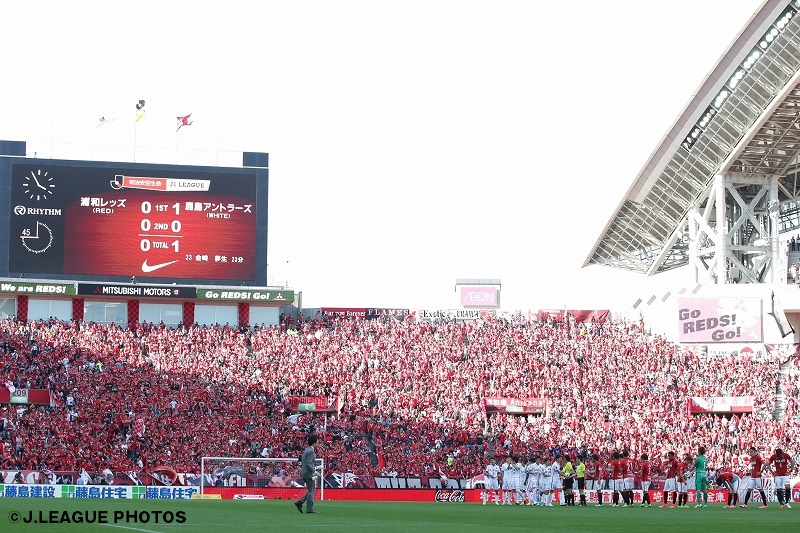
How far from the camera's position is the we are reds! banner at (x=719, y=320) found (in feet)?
229

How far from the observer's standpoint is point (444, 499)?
50.3m

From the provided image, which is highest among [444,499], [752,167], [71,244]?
[752,167]

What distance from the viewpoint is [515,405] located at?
2594 inches

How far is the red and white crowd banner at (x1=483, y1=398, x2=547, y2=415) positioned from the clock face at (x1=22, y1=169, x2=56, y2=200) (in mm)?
26363

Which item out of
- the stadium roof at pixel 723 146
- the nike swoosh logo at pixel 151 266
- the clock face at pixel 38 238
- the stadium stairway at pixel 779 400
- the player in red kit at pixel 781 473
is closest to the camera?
the player in red kit at pixel 781 473

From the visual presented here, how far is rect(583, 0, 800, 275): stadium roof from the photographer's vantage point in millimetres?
63656

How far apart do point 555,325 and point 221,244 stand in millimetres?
21710

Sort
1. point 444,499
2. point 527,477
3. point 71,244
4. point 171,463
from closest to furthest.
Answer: point 527,477
point 444,499
point 171,463
point 71,244

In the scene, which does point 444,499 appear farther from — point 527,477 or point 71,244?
point 71,244

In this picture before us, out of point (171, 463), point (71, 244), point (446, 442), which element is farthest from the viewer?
point (71, 244)

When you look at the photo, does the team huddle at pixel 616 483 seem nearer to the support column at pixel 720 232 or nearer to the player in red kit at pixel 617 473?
the player in red kit at pixel 617 473

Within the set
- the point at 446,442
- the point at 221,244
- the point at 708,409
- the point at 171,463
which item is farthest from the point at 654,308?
the point at 171,463

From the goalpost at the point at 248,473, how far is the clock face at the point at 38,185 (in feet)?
67.9

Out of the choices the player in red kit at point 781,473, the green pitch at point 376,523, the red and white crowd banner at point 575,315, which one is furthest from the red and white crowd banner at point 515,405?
the green pitch at point 376,523
